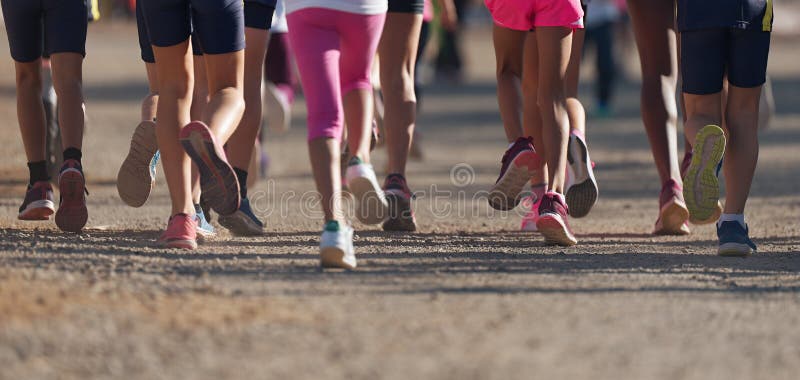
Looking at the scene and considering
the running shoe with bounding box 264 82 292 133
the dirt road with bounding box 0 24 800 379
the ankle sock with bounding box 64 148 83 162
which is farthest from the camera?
the running shoe with bounding box 264 82 292 133

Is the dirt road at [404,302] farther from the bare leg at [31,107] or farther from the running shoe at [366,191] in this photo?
the bare leg at [31,107]

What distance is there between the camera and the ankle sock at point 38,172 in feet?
22.6

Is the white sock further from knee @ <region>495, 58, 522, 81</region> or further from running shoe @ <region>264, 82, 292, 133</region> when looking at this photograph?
running shoe @ <region>264, 82, 292, 133</region>

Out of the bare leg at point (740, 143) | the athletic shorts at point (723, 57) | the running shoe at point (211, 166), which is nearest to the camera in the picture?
the running shoe at point (211, 166)

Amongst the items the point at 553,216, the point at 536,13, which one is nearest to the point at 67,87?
the point at 536,13

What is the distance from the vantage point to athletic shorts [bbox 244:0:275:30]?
6.61 metres

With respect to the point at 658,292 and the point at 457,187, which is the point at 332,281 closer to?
the point at 658,292

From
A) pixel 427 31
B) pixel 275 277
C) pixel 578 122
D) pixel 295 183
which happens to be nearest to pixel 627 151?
pixel 427 31

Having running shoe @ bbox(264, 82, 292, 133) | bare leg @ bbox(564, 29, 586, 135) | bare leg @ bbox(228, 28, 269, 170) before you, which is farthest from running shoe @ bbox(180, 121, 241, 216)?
running shoe @ bbox(264, 82, 292, 133)

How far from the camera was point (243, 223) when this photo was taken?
6.56 m

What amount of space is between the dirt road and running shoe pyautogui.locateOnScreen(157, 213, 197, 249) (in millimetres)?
97

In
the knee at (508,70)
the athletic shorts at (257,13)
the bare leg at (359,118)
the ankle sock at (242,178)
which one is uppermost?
the athletic shorts at (257,13)

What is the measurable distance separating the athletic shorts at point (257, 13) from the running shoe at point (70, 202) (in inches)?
47.3

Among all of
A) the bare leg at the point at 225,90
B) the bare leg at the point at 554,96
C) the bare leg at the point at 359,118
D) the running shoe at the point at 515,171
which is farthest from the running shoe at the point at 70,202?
the bare leg at the point at 554,96
